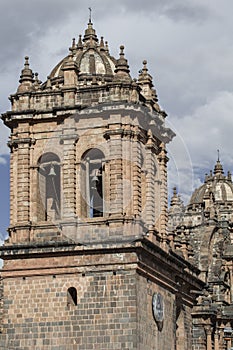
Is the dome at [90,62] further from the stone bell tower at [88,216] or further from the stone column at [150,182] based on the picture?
the stone column at [150,182]

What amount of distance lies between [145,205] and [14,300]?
5.73 meters

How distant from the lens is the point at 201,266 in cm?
5803

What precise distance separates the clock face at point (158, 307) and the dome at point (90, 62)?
816 cm

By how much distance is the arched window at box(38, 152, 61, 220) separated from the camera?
122 ft

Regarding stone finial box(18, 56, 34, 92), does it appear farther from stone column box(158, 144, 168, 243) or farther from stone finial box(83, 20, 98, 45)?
stone column box(158, 144, 168, 243)

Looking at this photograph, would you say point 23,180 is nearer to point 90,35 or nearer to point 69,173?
point 69,173

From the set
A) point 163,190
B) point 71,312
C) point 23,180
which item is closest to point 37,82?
point 23,180

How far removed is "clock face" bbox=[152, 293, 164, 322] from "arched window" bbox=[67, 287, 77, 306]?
2.77 meters

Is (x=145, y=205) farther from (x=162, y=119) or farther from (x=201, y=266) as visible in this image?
(x=201, y=266)

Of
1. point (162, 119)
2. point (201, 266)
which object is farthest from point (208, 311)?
point (162, 119)

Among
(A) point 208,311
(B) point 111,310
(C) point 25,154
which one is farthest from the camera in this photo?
(A) point 208,311

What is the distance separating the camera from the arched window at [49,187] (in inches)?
1463

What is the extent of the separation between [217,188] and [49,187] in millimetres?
31477

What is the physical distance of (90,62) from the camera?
39312 millimetres
